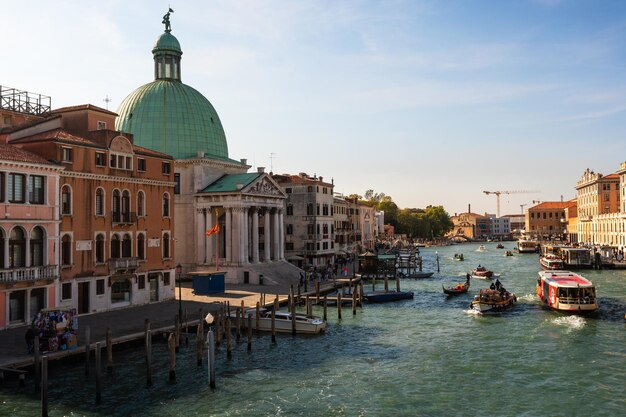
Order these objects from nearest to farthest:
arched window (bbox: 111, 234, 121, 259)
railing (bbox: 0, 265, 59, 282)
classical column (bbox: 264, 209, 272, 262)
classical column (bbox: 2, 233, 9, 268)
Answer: railing (bbox: 0, 265, 59, 282), classical column (bbox: 2, 233, 9, 268), arched window (bbox: 111, 234, 121, 259), classical column (bbox: 264, 209, 272, 262)

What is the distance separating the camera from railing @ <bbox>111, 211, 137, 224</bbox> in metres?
39.5

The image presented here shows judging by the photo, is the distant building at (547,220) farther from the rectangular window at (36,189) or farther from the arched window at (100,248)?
the rectangular window at (36,189)

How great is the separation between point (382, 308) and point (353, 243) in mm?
56737

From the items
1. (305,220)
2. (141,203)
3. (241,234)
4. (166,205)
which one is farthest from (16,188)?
(305,220)

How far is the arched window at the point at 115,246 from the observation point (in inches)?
1556

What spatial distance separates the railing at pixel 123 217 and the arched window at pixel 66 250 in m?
3.72

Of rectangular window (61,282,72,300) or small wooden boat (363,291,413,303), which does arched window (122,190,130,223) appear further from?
small wooden boat (363,291,413,303)

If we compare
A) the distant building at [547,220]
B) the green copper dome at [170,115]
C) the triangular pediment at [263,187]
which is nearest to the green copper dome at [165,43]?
the green copper dome at [170,115]

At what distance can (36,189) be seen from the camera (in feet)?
109

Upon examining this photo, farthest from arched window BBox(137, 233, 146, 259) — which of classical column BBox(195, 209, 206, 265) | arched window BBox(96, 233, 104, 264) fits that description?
classical column BBox(195, 209, 206, 265)

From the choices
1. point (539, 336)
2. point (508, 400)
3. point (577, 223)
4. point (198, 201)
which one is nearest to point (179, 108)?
point (198, 201)

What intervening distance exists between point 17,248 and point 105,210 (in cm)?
734

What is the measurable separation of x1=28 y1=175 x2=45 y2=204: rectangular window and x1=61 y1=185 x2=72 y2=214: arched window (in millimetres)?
2331

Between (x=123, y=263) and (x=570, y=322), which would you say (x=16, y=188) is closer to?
(x=123, y=263)
